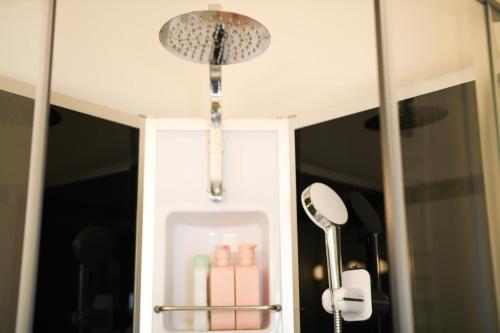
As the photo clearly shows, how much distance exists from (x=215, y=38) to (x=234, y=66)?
53 cm

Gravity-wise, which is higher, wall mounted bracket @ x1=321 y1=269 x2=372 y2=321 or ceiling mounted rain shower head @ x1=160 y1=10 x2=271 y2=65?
ceiling mounted rain shower head @ x1=160 y1=10 x2=271 y2=65

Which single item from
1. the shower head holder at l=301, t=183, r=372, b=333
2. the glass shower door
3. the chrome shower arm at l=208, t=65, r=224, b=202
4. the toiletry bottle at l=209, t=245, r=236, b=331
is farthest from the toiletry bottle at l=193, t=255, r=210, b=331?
the glass shower door

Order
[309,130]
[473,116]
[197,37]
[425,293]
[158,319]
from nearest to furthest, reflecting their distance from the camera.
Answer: [425,293] → [473,116] → [197,37] → [158,319] → [309,130]

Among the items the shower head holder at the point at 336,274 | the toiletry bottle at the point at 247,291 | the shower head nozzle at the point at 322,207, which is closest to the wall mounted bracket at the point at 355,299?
the shower head holder at the point at 336,274

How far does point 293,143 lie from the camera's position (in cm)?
125

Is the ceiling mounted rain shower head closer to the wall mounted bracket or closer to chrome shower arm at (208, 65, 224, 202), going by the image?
chrome shower arm at (208, 65, 224, 202)

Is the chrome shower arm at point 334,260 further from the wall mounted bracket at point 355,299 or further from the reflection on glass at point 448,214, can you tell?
the reflection on glass at point 448,214

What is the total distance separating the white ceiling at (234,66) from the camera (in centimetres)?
132

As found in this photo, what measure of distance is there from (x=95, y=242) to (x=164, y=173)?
215 mm

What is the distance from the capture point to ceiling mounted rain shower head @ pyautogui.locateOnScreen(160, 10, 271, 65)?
0.95 m

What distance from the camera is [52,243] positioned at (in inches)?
42.9

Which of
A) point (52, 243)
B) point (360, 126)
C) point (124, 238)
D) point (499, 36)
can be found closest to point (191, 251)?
point (124, 238)

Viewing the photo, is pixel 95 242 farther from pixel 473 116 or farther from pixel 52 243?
pixel 473 116

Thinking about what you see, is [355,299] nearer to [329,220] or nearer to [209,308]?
[329,220]
